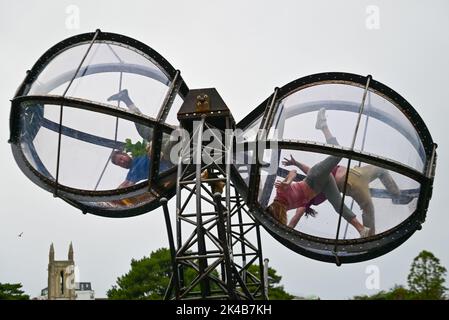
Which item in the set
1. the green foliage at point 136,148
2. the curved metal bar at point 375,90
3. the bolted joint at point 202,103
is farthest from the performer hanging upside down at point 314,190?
the green foliage at point 136,148

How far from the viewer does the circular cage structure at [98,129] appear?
15.9 meters

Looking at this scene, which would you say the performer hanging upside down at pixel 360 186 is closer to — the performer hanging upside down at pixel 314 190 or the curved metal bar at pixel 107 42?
the performer hanging upside down at pixel 314 190

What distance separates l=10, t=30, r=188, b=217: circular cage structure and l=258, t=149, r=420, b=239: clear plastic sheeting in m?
2.64

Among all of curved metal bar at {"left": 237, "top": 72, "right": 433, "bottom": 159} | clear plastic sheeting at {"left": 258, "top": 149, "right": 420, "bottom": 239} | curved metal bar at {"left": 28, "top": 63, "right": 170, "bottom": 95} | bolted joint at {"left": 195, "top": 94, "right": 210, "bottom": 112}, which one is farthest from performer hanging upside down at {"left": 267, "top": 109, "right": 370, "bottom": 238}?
curved metal bar at {"left": 28, "top": 63, "right": 170, "bottom": 95}

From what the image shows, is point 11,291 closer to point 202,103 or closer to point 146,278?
point 146,278

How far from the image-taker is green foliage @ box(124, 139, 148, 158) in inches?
630

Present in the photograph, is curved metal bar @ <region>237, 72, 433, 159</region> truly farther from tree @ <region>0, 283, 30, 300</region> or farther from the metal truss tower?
tree @ <region>0, 283, 30, 300</region>

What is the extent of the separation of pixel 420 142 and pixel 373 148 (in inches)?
47.8

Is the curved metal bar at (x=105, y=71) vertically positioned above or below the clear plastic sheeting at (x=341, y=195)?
above

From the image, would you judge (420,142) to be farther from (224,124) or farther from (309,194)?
(224,124)

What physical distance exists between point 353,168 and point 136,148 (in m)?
4.75

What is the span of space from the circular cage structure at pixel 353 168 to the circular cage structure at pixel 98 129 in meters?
2.12

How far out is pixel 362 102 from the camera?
1549cm
